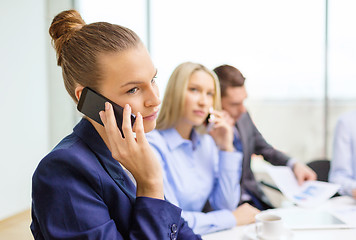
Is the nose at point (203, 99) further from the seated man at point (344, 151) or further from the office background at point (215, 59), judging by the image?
the seated man at point (344, 151)

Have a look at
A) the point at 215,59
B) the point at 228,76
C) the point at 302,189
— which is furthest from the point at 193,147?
the point at 215,59

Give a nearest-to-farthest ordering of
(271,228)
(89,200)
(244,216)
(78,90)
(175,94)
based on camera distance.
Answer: (89,200)
(78,90)
(271,228)
(244,216)
(175,94)

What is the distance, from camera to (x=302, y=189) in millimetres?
1520

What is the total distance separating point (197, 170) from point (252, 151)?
0.52m

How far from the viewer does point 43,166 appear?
25.0 inches

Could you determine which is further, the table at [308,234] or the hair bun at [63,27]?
the table at [308,234]

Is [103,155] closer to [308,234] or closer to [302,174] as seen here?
[308,234]

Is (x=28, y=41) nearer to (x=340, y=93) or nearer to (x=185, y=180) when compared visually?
(x=185, y=180)

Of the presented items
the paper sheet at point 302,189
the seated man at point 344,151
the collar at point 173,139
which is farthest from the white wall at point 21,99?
the seated man at point 344,151

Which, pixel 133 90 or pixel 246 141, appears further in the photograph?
pixel 246 141

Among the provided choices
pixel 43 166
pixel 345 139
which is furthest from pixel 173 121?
pixel 345 139

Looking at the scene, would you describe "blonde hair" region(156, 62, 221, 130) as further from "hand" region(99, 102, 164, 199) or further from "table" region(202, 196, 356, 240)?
"hand" region(99, 102, 164, 199)

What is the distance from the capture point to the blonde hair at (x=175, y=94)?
4.88 feet

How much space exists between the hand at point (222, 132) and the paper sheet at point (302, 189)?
0.75ft
